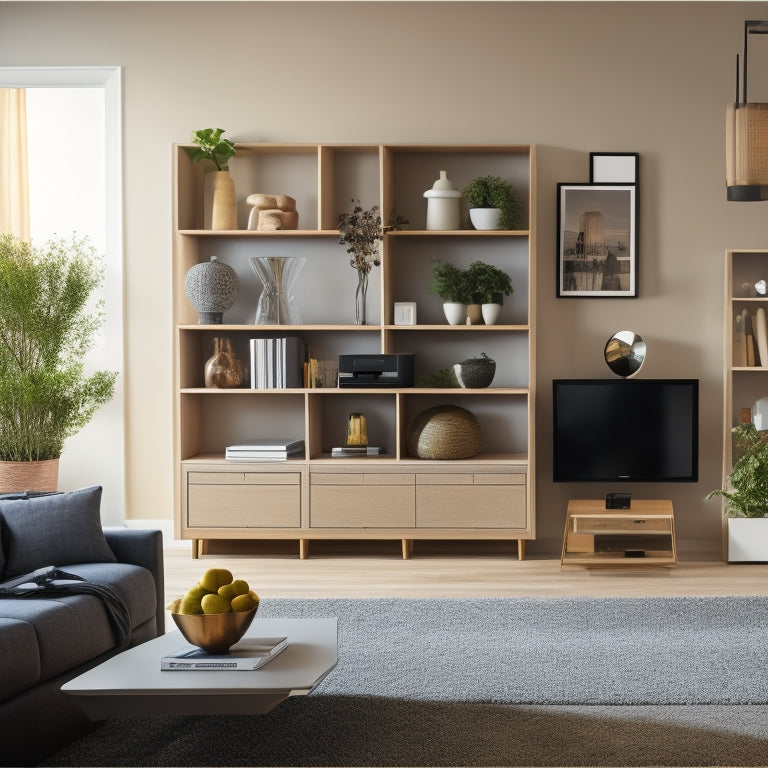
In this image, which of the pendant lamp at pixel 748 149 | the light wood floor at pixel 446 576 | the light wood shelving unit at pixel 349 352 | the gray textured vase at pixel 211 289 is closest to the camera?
the pendant lamp at pixel 748 149

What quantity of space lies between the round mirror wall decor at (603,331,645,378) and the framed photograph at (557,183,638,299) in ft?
0.97

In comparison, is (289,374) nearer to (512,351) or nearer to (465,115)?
(512,351)

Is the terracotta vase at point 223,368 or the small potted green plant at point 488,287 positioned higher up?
the small potted green plant at point 488,287

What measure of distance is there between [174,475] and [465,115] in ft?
8.93

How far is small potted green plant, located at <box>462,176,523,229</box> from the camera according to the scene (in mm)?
5770

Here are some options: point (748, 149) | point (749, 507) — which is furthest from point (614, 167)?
point (748, 149)

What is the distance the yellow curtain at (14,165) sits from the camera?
21.5 feet

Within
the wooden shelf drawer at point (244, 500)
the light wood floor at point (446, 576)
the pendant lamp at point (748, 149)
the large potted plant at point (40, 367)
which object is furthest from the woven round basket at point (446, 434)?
the pendant lamp at point (748, 149)

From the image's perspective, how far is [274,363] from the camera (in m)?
5.85

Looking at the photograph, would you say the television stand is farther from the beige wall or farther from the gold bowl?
the gold bowl

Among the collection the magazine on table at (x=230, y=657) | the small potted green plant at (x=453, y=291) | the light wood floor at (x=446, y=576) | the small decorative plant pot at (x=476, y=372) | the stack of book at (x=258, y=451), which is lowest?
the light wood floor at (x=446, y=576)

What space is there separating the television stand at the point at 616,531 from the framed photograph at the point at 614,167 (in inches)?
74.7

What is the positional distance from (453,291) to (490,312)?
0.80 feet

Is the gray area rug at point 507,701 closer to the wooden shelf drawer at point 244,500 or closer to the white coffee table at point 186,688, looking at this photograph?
the white coffee table at point 186,688
